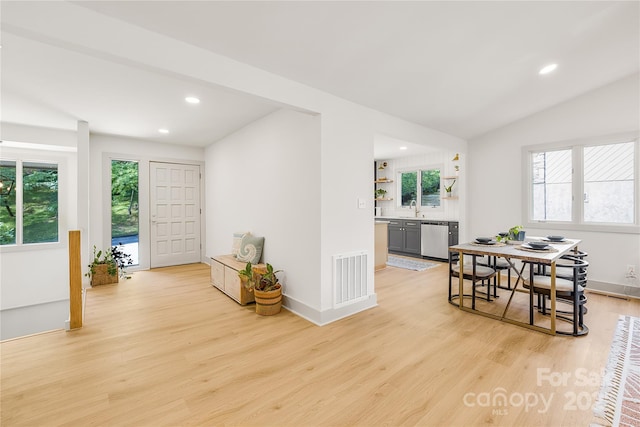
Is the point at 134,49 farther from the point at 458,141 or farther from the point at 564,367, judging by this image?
the point at 458,141

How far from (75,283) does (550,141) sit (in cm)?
661

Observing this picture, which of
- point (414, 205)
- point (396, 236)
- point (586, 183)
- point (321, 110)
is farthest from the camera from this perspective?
point (414, 205)

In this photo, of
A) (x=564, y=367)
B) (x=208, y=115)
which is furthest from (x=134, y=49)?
(x=564, y=367)

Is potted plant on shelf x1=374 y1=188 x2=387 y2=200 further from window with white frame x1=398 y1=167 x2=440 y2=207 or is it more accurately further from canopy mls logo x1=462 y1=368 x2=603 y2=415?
canopy mls logo x1=462 y1=368 x2=603 y2=415

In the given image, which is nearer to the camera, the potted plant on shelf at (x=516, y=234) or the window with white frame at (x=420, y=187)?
the potted plant on shelf at (x=516, y=234)

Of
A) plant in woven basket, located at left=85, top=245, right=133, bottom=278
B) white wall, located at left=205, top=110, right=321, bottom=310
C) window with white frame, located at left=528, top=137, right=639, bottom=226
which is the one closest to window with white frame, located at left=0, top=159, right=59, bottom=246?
plant in woven basket, located at left=85, top=245, right=133, bottom=278

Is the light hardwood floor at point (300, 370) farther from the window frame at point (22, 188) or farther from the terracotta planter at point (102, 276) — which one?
the window frame at point (22, 188)

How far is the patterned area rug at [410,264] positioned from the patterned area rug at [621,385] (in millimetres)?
2997

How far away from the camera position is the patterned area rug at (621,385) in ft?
5.71

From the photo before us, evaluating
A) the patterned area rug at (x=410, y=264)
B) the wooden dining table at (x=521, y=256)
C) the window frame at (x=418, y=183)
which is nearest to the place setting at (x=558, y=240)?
the wooden dining table at (x=521, y=256)

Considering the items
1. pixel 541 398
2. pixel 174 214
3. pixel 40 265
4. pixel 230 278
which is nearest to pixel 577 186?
pixel 541 398

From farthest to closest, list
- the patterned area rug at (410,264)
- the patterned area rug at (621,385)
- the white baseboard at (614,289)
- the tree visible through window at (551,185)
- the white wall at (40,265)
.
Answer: the patterned area rug at (410,264)
the tree visible through window at (551,185)
the white wall at (40,265)
the white baseboard at (614,289)
the patterned area rug at (621,385)

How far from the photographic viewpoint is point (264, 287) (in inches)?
138

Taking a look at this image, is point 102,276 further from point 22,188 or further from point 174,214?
point 22,188
